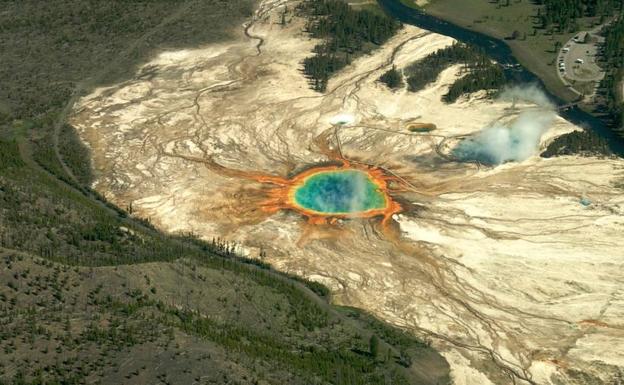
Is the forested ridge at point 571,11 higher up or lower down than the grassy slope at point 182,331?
higher up

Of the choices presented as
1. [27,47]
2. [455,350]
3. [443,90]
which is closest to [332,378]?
[455,350]

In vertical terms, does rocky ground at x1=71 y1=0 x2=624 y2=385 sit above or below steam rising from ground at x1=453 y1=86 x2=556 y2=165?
below

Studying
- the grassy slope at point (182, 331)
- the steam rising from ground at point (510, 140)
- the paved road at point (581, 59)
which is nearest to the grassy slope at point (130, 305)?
the grassy slope at point (182, 331)

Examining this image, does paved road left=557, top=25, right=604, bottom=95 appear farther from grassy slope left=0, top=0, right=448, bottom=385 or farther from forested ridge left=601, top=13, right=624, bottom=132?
grassy slope left=0, top=0, right=448, bottom=385

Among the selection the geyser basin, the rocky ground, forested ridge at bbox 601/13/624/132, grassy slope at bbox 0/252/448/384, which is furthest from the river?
grassy slope at bbox 0/252/448/384

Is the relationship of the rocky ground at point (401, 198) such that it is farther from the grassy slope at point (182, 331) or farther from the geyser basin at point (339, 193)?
the grassy slope at point (182, 331)

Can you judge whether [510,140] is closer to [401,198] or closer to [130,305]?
[401,198]

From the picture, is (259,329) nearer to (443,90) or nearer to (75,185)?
(75,185)
